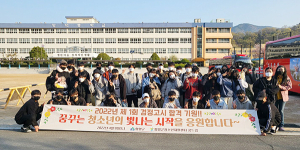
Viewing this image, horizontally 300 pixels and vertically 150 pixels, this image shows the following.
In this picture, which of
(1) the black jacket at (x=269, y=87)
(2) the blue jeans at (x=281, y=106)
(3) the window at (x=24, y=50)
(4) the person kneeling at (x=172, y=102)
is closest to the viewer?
(1) the black jacket at (x=269, y=87)

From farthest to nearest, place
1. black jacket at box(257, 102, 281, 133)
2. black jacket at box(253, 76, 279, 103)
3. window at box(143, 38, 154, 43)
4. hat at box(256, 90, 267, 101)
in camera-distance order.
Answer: window at box(143, 38, 154, 43) → black jacket at box(253, 76, 279, 103) → hat at box(256, 90, 267, 101) → black jacket at box(257, 102, 281, 133)

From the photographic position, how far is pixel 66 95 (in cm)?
781

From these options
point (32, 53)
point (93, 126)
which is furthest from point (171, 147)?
point (32, 53)

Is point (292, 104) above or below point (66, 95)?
below

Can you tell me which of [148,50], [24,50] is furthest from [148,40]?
Answer: [24,50]

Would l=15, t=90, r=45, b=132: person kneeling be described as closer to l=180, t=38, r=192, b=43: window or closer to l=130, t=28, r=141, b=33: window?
l=130, t=28, r=141, b=33: window

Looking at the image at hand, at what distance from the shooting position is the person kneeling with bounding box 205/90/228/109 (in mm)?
6660

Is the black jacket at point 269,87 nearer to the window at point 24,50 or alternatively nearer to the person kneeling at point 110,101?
the person kneeling at point 110,101

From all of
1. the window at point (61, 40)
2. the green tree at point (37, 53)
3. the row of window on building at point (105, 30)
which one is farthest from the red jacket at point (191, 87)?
the window at point (61, 40)

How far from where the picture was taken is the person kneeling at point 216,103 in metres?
6.66

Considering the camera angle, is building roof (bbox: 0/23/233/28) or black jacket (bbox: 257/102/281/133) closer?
black jacket (bbox: 257/102/281/133)

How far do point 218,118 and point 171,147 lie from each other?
1.68 meters

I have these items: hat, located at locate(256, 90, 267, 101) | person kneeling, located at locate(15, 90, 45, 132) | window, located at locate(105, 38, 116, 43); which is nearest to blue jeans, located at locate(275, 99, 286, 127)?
hat, located at locate(256, 90, 267, 101)

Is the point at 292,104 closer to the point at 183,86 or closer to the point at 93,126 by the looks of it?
the point at 183,86
